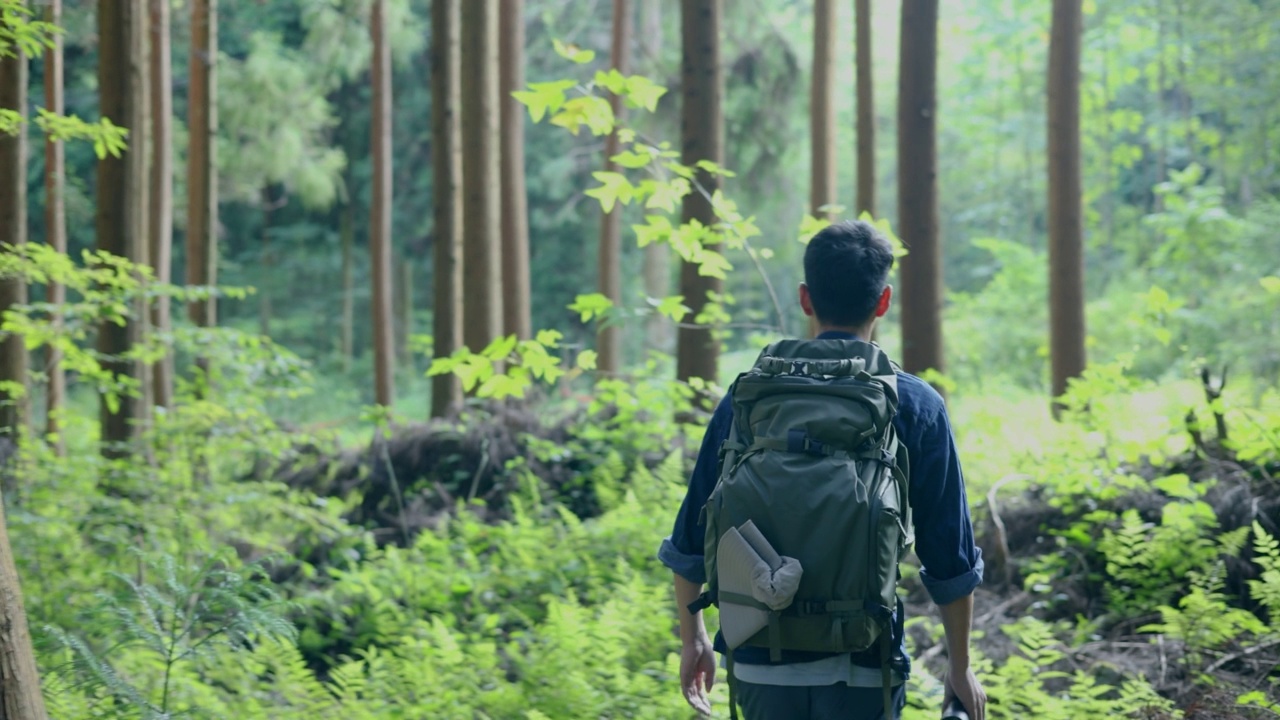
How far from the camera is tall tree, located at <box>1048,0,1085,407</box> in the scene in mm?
12461

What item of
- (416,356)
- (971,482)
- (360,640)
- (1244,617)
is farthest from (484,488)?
(416,356)

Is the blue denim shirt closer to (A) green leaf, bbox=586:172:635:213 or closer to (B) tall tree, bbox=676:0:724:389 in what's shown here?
(A) green leaf, bbox=586:172:635:213

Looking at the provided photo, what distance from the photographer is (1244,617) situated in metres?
5.38

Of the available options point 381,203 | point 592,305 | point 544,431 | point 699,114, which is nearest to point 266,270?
point 381,203

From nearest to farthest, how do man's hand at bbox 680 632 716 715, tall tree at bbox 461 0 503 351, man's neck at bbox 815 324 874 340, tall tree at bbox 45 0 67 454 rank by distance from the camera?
man's neck at bbox 815 324 874 340 < man's hand at bbox 680 632 716 715 < tall tree at bbox 461 0 503 351 < tall tree at bbox 45 0 67 454

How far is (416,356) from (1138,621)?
104 feet

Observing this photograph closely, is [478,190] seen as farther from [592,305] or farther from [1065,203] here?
[1065,203]

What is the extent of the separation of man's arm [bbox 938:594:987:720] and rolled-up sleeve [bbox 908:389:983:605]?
3 centimetres

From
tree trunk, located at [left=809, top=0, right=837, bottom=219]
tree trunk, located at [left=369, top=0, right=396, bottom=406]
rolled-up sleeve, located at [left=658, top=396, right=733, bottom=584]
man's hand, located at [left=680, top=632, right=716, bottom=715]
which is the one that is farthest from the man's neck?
tree trunk, located at [left=369, top=0, right=396, bottom=406]

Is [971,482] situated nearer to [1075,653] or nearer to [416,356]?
[1075,653]

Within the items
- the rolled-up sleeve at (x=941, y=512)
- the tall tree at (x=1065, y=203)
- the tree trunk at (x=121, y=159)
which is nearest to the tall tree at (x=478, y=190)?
the tree trunk at (x=121, y=159)

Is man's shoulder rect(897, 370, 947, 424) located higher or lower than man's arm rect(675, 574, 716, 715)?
higher

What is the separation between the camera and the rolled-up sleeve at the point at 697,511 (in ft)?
10.3

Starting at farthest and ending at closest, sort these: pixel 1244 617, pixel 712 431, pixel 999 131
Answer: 1. pixel 999 131
2. pixel 1244 617
3. pixel 712 431
